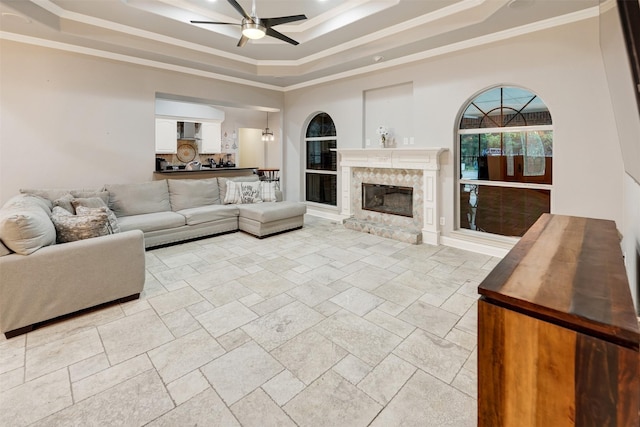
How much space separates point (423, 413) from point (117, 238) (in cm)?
276

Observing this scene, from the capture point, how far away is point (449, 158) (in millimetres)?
4664

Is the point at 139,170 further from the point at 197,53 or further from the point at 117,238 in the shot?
the point at 117,238

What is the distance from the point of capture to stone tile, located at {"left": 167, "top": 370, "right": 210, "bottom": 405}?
1.78 m

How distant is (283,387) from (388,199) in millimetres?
4242

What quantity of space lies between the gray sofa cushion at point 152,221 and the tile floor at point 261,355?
1.08 meters

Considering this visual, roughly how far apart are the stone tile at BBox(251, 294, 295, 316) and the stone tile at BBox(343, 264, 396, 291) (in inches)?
29.8

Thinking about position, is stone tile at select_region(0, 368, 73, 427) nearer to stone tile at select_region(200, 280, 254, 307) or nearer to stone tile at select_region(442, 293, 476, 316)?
stone tile at select_region(200, 280, 254, 307)

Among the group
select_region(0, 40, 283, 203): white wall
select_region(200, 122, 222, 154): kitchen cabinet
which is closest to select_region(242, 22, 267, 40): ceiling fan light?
select_region(0, 40, 283, 203): white wall

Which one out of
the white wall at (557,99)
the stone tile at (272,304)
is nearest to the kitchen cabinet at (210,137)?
the white wall at (557,99)

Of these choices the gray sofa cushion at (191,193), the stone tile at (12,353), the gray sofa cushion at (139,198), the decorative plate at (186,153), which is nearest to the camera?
the stone tile at (12,353)

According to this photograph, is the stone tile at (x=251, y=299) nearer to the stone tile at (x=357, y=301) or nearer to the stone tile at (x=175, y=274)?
the stone tile at (x=357, y=301)

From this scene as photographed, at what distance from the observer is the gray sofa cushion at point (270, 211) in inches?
199

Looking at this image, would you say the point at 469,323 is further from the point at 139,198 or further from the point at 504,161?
→ the point at 139,198

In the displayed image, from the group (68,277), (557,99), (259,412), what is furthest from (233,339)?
(557,99)
